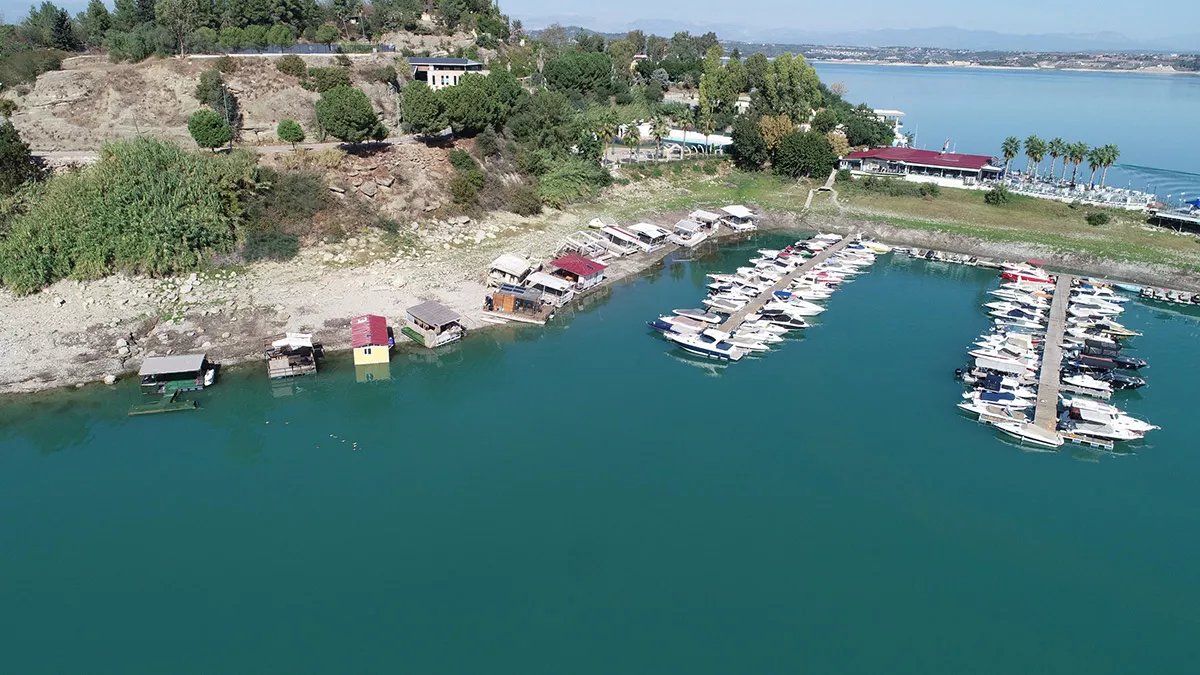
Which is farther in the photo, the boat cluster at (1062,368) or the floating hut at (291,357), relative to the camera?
the floating hut at (291,357)

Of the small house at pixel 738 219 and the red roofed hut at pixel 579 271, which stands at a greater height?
the small house at pixel 738 219

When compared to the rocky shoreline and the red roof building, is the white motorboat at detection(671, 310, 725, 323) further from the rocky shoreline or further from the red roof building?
the red roof building

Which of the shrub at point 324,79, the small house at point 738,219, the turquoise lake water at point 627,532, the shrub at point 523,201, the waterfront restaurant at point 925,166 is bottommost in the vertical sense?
the turquoise lake water at point 627,532

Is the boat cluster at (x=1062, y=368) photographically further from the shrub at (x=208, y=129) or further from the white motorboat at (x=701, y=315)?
the shrub at (x=208, y=129)

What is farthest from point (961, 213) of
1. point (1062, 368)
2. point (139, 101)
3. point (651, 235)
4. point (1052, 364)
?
point (139, 101)

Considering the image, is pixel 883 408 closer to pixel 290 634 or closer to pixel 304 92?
pixel 290 634

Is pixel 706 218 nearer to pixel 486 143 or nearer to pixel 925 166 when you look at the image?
pixel 486 143

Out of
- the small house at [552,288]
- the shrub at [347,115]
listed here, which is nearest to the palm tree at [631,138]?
the shrub at [347,115]
